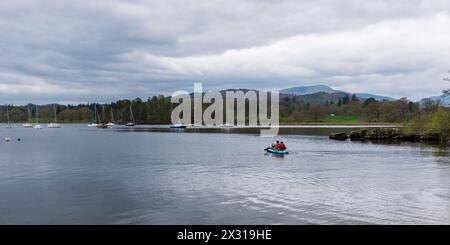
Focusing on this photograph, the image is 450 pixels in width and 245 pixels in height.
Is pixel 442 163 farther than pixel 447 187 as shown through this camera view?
Yes

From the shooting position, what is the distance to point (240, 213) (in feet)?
87.5

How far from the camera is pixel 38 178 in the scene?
138ft

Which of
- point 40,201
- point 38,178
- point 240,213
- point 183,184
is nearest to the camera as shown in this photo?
point 240,213

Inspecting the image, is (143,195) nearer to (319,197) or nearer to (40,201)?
(40,201)

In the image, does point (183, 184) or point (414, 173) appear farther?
point (414, 173)

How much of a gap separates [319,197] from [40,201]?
61.5 feet

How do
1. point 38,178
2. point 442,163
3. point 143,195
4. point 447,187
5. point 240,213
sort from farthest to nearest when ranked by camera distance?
point 442,163, point 38,178, point 447,187, point 143,195, point 240,213
